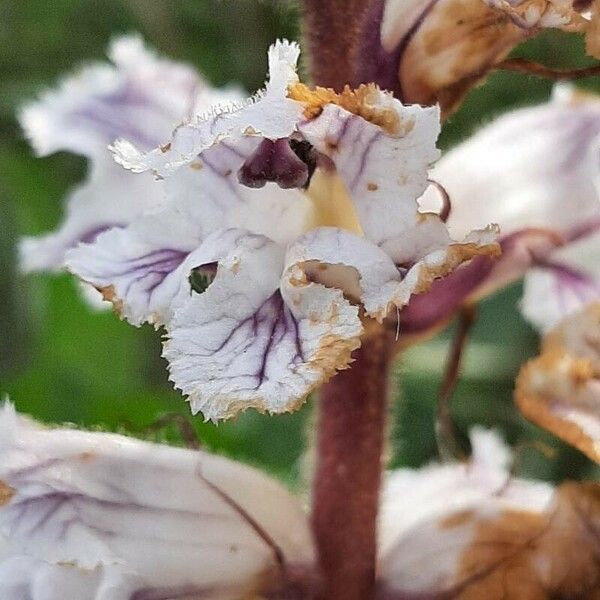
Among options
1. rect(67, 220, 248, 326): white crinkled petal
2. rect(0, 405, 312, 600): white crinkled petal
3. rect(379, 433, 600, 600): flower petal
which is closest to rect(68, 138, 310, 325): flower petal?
rect(67, 220, 248, 326): white crinkled petal

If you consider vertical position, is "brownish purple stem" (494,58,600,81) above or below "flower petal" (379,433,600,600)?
above

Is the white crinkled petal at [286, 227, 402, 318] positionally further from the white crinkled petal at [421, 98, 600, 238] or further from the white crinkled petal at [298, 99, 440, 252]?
the white crinkled petal at [421, 98, 600, 238]

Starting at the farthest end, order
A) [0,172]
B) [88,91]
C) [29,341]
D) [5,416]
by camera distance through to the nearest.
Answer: [29,341]
[0,172]
[88,91]
[5,416]

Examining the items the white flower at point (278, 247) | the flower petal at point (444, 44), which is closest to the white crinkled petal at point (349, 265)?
the white flower at point (278, 247)

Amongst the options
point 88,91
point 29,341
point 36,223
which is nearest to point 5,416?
point 88,91

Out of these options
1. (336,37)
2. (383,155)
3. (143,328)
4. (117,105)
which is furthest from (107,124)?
(143,328)

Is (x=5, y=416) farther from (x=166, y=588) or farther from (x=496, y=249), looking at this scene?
(x=496, y=249)

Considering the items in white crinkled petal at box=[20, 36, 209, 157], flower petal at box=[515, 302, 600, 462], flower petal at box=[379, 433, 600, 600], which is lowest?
flower petal at box=[379, 433, 600, 600]

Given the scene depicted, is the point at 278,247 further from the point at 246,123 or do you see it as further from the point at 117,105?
the point at 117,105
